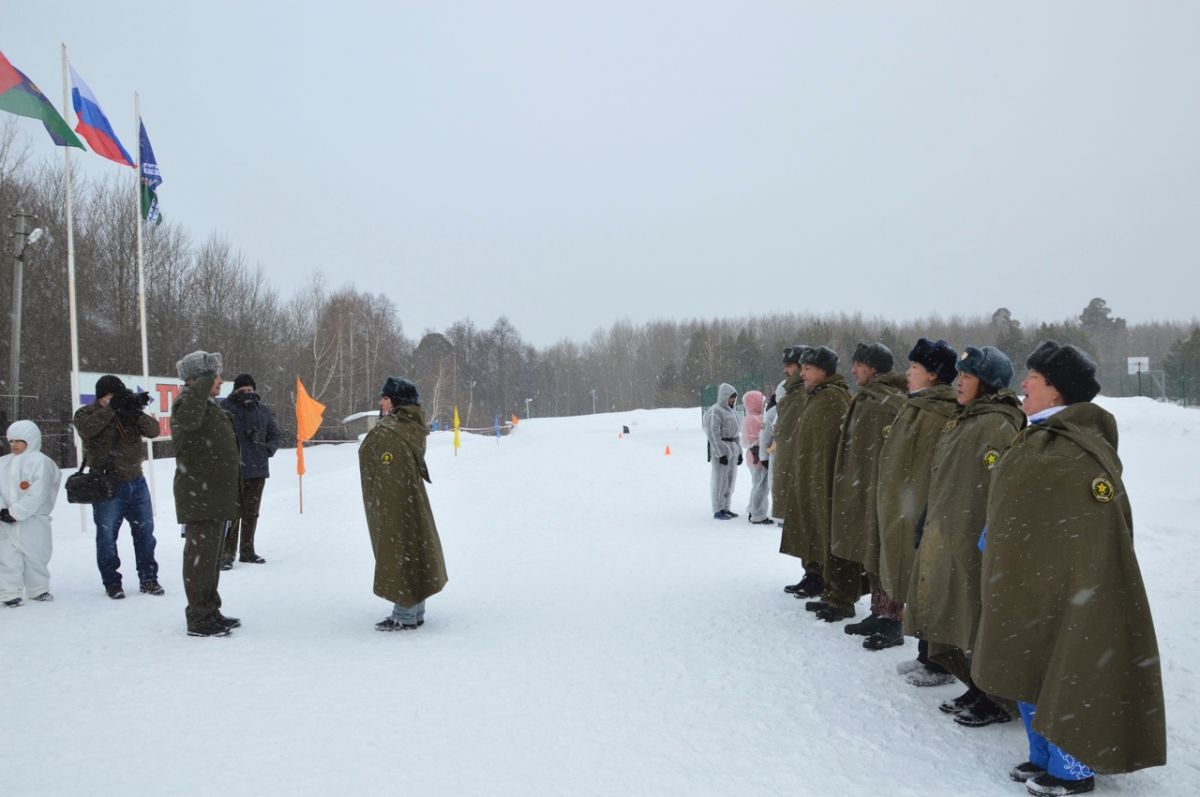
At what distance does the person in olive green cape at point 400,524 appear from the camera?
595 centimetres

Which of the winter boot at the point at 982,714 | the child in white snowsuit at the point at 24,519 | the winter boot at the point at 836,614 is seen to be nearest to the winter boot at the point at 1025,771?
the winter boot at the point at 982,714

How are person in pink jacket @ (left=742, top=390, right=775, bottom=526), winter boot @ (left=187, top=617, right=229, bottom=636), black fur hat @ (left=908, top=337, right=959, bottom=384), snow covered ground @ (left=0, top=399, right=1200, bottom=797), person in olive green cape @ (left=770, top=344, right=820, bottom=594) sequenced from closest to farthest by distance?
1. snow covered ground @ (left=0, top=399, right=1200, bottom=797)
2. black fur hat @ (left=908, top=337, right=959, bottom=384)
3. winter boot @ (left=187, top=617, right=229, bottom=636)
4. person in olive green cape @ (left=770, top=344, right=820, bottom=594)
5. person in pink jacket @ (left=742, top=390, right=775, bottom=526)

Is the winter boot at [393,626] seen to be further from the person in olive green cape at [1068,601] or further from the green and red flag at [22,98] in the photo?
the green and red flag at [22,98]

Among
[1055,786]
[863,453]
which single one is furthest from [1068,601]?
[863,453]

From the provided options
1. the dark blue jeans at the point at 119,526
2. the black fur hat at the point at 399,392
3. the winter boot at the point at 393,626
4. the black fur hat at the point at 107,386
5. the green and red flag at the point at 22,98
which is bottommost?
the winter boot at the point at 393,626

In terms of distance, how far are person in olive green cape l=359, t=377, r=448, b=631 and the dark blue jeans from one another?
7.65ft

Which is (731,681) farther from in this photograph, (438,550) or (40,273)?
(40,273)

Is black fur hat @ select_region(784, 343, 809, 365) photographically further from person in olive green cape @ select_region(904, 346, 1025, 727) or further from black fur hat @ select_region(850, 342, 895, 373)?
person in olive green cape @ select_region(904, 346, 1025, 727)

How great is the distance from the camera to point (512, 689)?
→ 4.70 metres

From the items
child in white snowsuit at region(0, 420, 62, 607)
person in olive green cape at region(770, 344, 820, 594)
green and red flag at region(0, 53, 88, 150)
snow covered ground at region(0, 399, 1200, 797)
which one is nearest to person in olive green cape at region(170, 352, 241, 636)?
snow covered ground at region(0, 399, 1200, 797)

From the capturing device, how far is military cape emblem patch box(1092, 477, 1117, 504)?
127 inches

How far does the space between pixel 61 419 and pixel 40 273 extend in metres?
5.73

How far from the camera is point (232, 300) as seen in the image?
38500 millimetres

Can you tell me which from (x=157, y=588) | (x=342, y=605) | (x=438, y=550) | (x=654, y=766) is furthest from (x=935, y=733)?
(x=157, y=588)
